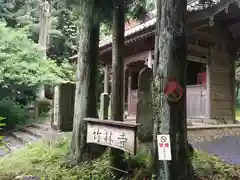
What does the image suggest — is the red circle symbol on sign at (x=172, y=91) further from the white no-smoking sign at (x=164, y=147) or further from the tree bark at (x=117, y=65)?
the tree bark at (x=117, y=65)

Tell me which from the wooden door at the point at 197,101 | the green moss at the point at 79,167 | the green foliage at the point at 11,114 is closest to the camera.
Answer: the green moss at the point at 79,167

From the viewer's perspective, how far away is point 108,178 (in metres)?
4.27

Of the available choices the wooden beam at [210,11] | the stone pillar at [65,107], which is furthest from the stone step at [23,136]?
the wooden beam at [210,11]

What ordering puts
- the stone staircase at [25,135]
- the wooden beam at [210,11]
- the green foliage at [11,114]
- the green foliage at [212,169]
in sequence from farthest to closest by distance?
1. the green foliage at [11,114]
2. the stone staircase at [25,135]
3. the wooden beam at [210,11]
4. the green foliage at [212,169]

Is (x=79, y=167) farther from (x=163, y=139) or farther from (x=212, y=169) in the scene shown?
(x=212, y=169)

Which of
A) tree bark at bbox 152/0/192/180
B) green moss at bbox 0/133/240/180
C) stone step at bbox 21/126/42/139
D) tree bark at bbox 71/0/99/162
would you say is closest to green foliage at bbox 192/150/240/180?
green moss at bbox 0/133/240/180

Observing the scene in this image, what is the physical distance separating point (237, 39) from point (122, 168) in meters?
9.75

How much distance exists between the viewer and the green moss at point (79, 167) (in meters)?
4.41

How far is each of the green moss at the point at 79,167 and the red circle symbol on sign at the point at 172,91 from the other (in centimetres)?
111

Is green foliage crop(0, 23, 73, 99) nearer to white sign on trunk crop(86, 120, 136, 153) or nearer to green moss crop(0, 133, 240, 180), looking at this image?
green moss crop(0, 133, 240, 180)

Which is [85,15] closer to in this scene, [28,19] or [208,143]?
[208,143]

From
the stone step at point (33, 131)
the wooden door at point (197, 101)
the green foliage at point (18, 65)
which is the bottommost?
the stone step at point (33, 131)

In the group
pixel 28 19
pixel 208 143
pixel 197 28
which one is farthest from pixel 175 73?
pixel 28 19

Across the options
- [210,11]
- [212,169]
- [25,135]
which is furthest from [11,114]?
[212,169]
